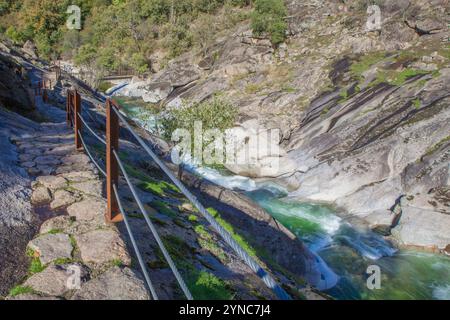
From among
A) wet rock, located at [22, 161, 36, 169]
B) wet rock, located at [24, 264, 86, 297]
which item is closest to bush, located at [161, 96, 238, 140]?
wet rock, located at [22, 161, 36, 169]

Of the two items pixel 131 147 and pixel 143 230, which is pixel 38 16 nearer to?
pixel 131 147

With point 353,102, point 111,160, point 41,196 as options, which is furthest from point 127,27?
point 111,160

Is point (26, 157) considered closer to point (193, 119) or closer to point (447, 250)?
point (193, 119)

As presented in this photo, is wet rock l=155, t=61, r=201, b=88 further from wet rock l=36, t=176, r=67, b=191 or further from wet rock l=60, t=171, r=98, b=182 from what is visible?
wet rock l=36, t=176, r=67, b=191

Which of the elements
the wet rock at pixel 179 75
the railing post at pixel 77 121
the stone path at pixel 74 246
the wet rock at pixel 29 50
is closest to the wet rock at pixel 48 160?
the stone path at pixel 74 246

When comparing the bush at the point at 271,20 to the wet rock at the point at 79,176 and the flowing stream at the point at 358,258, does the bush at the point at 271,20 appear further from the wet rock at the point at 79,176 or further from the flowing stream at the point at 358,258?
the wet rock at the point at 79,176
